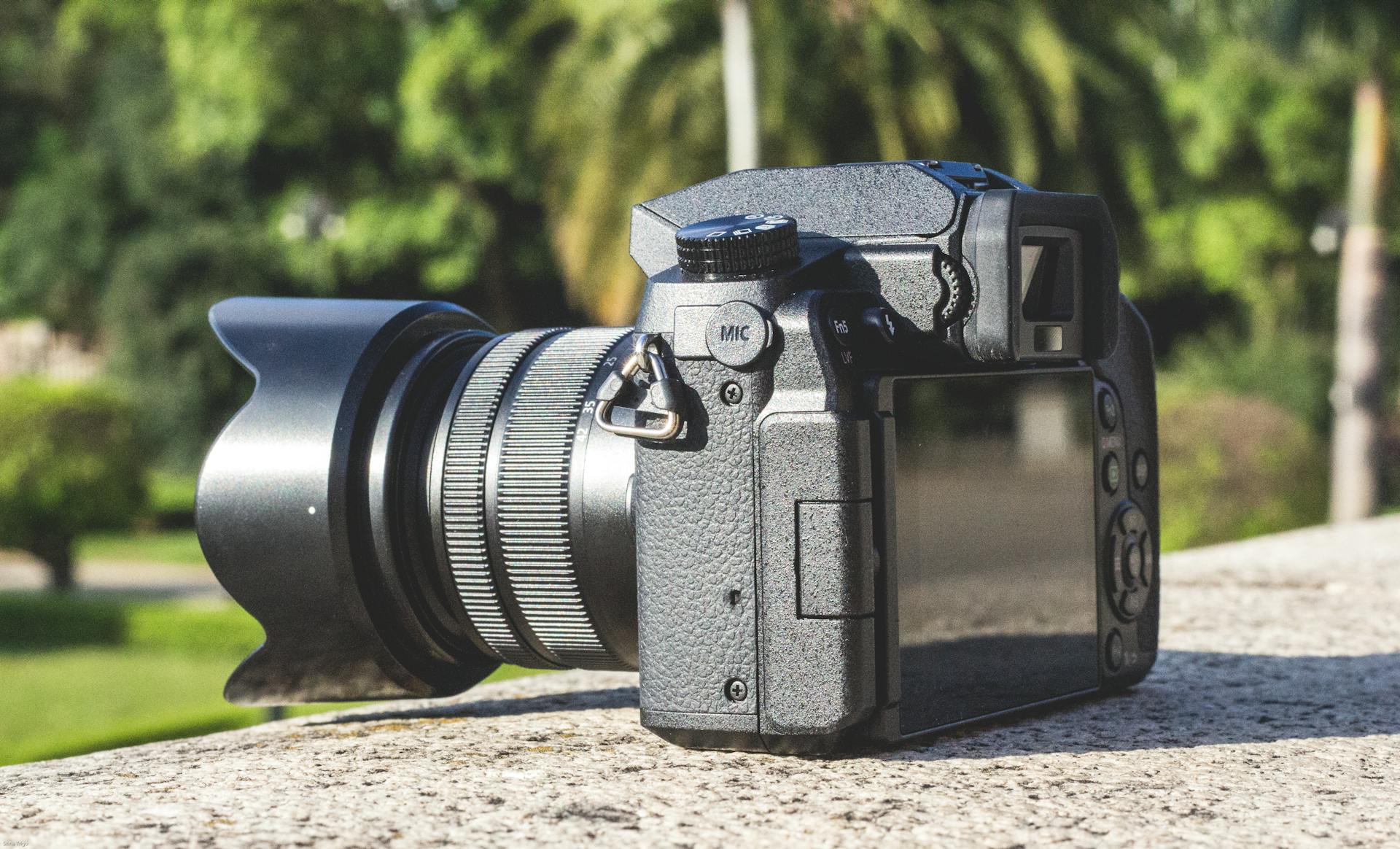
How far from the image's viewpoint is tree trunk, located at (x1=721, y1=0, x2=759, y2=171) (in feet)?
31.4

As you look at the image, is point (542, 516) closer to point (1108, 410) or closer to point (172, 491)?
point (1108, 410)

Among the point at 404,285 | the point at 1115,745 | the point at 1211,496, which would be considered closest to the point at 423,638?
the point at 1115,745

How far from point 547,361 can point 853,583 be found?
572mm

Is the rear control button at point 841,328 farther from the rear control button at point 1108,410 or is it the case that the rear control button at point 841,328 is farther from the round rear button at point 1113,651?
the round rear button at point 1113,651

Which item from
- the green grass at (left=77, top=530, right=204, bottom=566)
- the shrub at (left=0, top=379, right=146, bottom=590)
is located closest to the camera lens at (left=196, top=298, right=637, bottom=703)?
the shrub at (left=0, top=379, right=146, bottom=590)

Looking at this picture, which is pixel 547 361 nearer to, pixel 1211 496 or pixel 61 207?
pixel 1211 496

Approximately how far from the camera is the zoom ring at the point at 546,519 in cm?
211

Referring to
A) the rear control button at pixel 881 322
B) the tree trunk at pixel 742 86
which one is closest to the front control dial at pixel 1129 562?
the rear control button at pixel 881 322

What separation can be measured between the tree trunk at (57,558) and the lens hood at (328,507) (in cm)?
1175

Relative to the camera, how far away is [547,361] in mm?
2238

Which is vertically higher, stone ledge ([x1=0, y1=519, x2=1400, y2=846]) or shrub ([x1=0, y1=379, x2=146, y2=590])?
stone ledge ([x1=0, y1=519, x2=1400, y2=846])

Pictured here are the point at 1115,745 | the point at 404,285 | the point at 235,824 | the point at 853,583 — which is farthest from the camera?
the point at 404,285

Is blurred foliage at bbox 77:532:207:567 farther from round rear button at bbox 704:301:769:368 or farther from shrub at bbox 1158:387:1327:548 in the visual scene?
round rear button at bbox 704:301:769:368

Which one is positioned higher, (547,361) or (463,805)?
(547,361)
